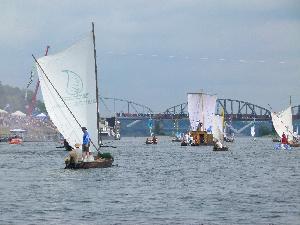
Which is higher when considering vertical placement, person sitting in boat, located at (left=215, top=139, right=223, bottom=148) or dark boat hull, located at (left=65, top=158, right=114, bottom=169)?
person sitting in boat, located at (left=215, top=139, right=223, bottom=148)

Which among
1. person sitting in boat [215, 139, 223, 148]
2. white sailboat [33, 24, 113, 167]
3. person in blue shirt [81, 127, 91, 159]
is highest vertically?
white sailboat [33, 24, 113, 167]

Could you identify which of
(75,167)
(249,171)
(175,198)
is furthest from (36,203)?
(249,171)

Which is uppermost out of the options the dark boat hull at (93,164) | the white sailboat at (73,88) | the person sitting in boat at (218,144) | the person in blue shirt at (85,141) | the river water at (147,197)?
the white sailboat at (73,88)

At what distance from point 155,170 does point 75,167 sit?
1408 centimetres

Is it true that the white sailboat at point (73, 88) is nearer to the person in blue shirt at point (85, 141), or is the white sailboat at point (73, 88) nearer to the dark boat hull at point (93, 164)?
the dark boat hull at point (93, 164)

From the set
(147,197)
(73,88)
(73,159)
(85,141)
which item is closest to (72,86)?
(73,88)

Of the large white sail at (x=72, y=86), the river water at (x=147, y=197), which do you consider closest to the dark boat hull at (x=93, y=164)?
the river water at (x=147, y=197)

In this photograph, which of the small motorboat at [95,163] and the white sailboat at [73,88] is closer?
the small motorboat at [95,163]

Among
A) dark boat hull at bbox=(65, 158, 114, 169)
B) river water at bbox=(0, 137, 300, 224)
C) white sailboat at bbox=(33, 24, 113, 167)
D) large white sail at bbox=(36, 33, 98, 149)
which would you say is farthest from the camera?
large white sail at bbox=(36, 33, 98, 149)

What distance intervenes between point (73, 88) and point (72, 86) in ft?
1.01

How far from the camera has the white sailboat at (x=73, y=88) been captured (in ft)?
295

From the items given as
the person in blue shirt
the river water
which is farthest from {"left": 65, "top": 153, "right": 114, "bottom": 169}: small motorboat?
the person in blue shirt

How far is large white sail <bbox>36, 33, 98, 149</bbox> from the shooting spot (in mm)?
90000

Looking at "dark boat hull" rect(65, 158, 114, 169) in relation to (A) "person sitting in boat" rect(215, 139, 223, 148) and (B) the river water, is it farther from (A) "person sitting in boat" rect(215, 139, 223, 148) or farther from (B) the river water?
(A) "person sitting in boat" rect(215, 139, 223, 148)
